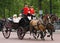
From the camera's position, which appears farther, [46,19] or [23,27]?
[23,27]

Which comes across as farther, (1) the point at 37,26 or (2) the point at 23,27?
(2) the point at 23,27

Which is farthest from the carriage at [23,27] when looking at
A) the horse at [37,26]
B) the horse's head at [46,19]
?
the horse's head at [46,19]

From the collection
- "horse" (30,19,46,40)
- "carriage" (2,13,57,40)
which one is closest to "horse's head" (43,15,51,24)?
"carriage" (2,13,57,40)

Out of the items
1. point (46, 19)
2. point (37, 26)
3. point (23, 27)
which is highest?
point (46, 19)

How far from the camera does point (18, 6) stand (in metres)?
57.2

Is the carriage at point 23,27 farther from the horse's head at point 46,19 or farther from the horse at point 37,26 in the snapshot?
the horse's head at point 46,19

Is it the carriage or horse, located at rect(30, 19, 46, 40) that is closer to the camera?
horse, located at rect(30, 19, 46, 40)

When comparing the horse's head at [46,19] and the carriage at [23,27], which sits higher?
the horse's head at [46,19]

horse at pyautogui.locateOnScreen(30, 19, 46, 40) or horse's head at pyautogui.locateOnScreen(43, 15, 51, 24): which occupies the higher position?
horse's head at pyautogui.locateOnScreen(43, 15, 51, 24)

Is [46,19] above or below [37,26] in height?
above

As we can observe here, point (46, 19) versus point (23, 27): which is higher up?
point (46, 19)

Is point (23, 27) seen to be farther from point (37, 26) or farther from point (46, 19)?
point (46, 19)

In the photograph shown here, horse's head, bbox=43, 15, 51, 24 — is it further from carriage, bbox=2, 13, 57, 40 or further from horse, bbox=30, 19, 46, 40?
horse, bbox=30, 19, 46, 40

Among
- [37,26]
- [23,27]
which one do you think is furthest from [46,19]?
[23,27]
